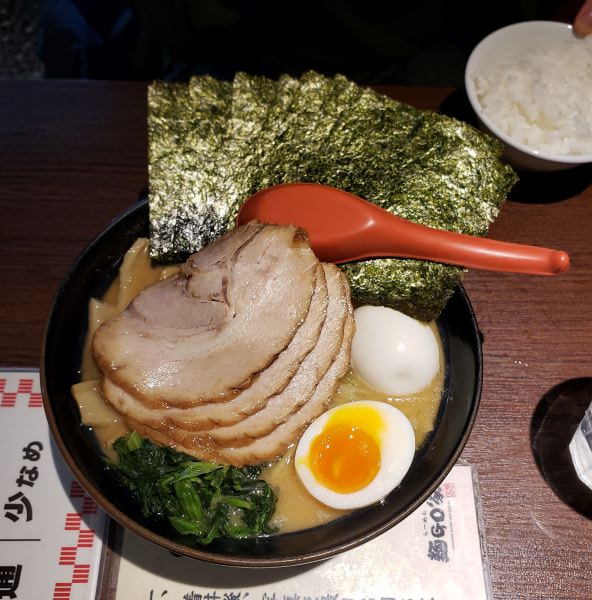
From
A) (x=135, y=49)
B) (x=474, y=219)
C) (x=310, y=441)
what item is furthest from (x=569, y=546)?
(x=135, y=49)

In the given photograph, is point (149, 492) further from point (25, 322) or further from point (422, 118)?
point (422, 118)

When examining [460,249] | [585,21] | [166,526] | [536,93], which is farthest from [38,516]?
[585,21]

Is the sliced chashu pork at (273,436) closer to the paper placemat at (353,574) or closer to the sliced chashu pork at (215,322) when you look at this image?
the sliced chashu pork at (215,322)

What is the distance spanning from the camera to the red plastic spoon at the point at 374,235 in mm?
1423

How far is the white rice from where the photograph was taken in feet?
5.67

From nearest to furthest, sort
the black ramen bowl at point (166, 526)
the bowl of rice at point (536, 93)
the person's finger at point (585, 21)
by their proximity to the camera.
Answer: the black ramen bowl at point (166, 526), the bowl of rice at point (536, 93), the person's finger at point (585, 21)

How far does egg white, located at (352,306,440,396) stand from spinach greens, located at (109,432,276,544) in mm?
399

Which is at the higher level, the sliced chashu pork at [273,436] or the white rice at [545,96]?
the white rice at [545,96]

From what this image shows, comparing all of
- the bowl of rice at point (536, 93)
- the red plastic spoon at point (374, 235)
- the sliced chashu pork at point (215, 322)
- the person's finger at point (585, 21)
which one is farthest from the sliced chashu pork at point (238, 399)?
the person's finger at point (585, 21)

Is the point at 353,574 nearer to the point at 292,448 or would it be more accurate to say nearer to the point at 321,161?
the point at 292,448

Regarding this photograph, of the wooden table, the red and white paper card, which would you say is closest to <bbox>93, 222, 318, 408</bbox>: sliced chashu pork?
the red and white paper card

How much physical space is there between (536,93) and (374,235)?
85 centimetres

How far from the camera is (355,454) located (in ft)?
4.29

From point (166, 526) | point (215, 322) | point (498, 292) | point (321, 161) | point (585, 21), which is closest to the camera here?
point (166, 526)
